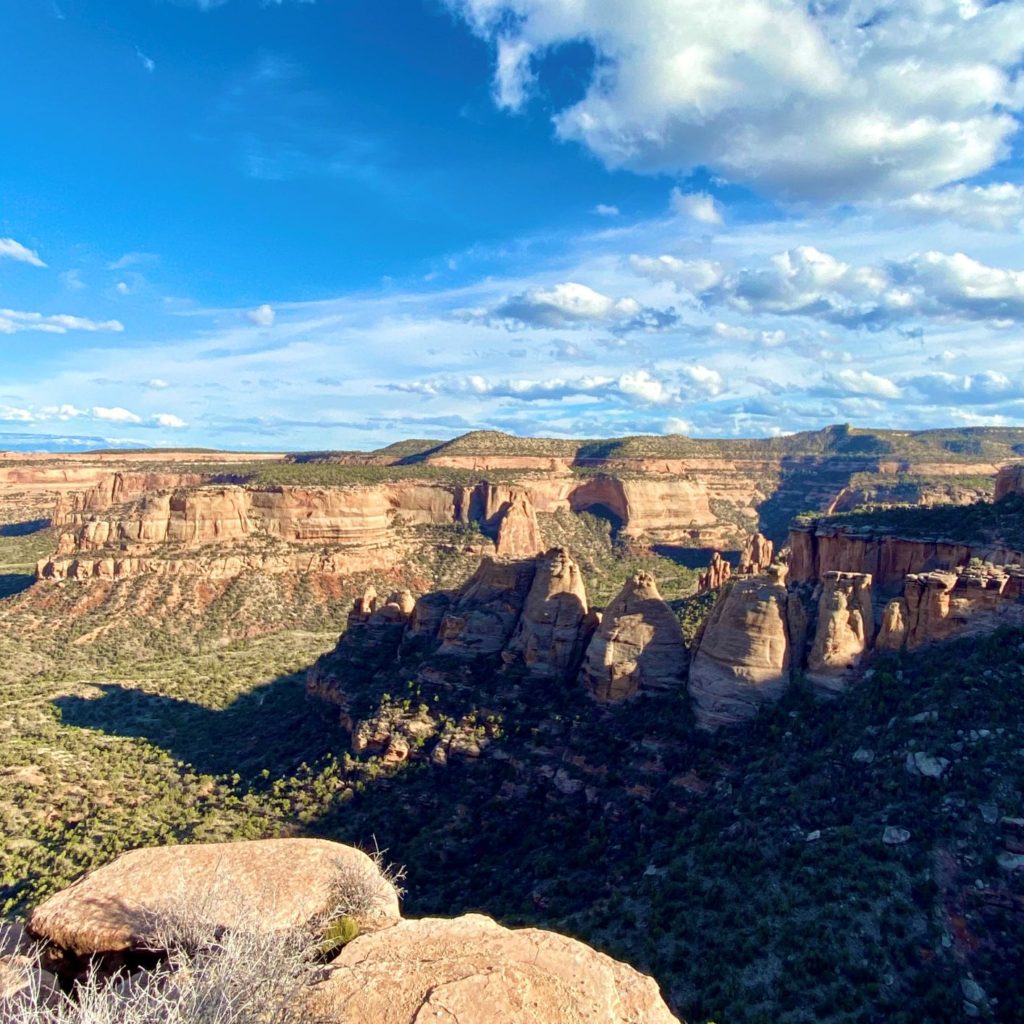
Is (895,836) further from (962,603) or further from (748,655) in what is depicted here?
(962,603)

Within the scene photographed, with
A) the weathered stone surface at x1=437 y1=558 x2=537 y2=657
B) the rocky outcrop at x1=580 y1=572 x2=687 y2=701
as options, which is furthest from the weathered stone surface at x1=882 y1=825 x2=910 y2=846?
the weathered stone surface at x1=437 y1=558 x2=537 y2=657

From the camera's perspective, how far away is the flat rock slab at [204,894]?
1548 cm

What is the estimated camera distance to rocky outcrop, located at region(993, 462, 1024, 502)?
45.8m

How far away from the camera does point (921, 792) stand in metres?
25.3

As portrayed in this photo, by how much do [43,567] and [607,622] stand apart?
85983 millimetres

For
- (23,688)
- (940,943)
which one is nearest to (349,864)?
(940,943)

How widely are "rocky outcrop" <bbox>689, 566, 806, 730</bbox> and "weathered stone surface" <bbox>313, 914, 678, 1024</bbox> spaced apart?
72.8 ft

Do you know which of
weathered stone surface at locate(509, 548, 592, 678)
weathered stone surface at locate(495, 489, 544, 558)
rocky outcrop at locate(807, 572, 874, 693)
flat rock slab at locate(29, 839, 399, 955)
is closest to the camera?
flat rock slab at locate(29, 839, 399, 955)

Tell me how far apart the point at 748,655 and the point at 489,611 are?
17941 millimetres

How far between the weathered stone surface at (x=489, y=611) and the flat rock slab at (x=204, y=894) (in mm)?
26212

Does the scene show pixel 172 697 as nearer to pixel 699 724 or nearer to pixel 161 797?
pixel 161 797

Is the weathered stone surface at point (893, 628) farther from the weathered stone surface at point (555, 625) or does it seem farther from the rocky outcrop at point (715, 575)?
the rocky outcrop at point (715, 575)

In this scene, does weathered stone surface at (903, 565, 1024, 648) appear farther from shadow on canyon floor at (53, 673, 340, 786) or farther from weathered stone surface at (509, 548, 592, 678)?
shadow on canyon floor at (53, 673, 340, 786)

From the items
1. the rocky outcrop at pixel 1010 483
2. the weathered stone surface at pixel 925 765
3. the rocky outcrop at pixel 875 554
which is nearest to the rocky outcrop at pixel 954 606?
the rocky outcrop at pixel 875 554
